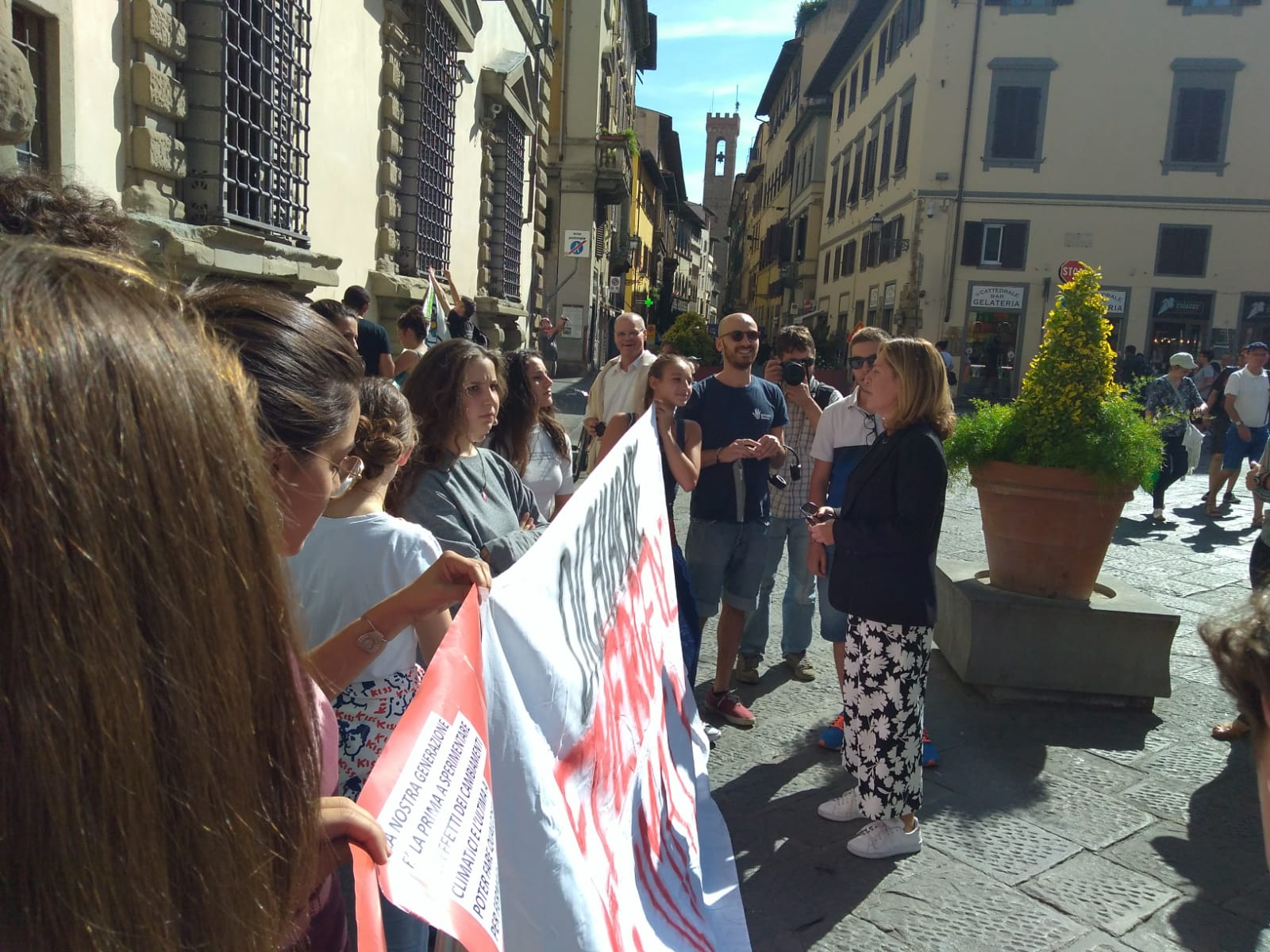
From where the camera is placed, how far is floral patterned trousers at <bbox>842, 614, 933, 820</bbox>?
3.21 metres

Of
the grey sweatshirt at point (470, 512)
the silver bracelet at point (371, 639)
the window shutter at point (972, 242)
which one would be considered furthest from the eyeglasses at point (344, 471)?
the window shutter at point (972, 242)

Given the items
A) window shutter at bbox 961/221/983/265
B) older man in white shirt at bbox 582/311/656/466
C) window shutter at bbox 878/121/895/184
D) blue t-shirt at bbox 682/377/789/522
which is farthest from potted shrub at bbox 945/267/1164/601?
window shutter at bbox 878/121/895/184

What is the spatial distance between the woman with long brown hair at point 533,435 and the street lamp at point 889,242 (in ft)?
79.5

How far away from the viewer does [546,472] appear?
4027 millimetres

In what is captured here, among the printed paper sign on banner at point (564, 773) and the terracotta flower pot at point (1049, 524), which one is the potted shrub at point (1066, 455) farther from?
the printed paper sign on banner at point (564, 773)

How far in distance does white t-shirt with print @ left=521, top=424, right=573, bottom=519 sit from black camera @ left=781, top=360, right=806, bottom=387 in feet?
4.47

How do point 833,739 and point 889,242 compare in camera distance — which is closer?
point 833,739

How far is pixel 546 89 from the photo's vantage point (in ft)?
64.0

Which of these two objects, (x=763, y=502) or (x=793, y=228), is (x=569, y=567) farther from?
(x=793, y=228)

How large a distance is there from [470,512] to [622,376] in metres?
3.24

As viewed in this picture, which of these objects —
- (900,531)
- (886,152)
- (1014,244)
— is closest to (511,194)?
(900,531)

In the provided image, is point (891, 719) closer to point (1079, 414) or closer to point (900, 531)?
point (900, 531)

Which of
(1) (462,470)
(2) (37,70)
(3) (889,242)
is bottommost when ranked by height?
(1) (462,470)

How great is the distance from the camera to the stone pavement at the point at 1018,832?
280cm
